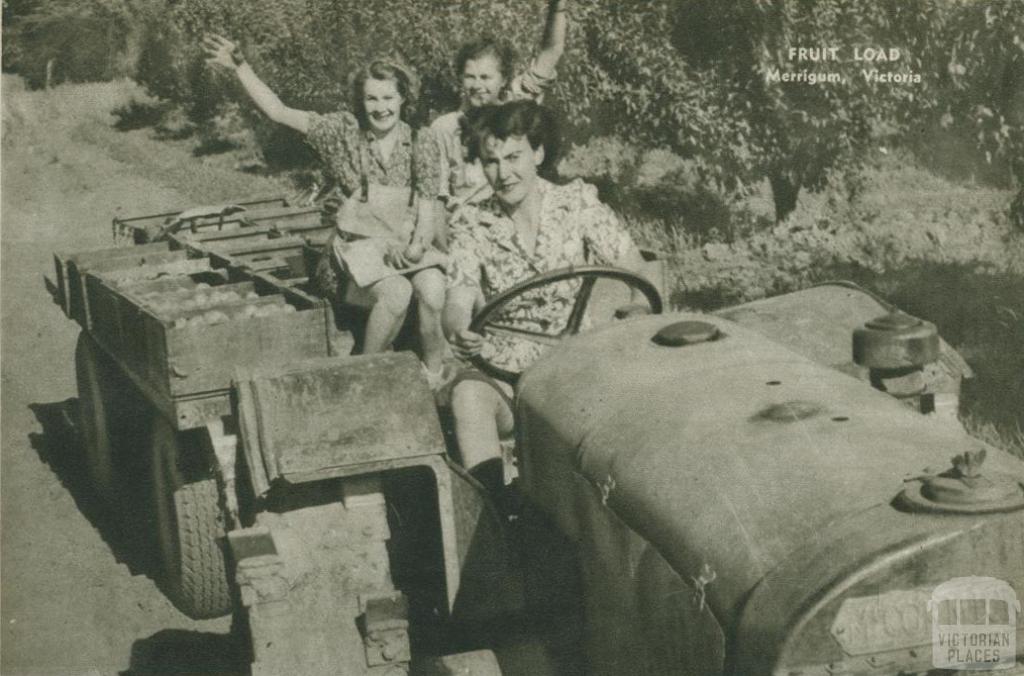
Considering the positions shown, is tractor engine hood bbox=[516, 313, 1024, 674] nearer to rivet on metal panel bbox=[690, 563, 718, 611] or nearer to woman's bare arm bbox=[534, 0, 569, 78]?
rivet on metal panel bbox=[690, 563, 718, 611]

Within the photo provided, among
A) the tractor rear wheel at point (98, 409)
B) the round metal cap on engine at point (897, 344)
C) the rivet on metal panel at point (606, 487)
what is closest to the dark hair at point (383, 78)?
the tractor rear wheel at point (98, 409)

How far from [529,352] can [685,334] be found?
2.58 feet

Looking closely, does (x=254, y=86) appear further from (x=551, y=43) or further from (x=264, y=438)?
(x=264, y=438)

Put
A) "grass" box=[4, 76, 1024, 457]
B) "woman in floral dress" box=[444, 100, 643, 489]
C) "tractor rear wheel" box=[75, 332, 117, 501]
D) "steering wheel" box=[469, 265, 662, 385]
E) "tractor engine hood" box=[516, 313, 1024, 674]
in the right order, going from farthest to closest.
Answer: "grass" box=[4, 76, 1024, 457] → "tractor rear wheel" box=[75, 332, 117, 501] → "woman in floral dress" box=[444, 100, 643, 489] → "steering wheel" box=[469, 265, 662, 385] → "tractor engine hood" box=[516, 313, 1024, 674]

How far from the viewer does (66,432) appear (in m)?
6.68

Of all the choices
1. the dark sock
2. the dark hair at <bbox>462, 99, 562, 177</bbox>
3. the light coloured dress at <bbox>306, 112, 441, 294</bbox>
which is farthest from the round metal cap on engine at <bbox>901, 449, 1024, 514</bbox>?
the light coloured dress at <bbox>306, 112, 441, 294</bbox>

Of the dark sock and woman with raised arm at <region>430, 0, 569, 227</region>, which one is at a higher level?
woman with raised arm at <region>430, 0, 569, 227</region>

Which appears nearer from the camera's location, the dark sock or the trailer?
the trailer

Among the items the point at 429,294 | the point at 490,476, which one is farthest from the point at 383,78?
the point at 490,476

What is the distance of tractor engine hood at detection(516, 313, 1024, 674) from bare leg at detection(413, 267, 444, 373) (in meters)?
1.16

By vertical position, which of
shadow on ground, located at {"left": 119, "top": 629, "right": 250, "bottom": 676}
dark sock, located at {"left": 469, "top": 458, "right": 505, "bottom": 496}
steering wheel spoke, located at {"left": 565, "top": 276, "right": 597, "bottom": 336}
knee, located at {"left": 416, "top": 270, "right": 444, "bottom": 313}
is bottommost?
shadow on ground, located at {"left": 119, "top": 629, "right": 250, "bottom": 676}

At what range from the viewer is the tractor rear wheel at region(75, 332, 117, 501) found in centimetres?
554

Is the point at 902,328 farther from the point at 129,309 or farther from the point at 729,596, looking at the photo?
the point at 129,309

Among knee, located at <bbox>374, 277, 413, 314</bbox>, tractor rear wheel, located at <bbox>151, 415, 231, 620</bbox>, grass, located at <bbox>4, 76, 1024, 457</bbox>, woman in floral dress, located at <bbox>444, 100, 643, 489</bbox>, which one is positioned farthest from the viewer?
grass, located at <bbox>4, 76, 1024, 457</bbox>
